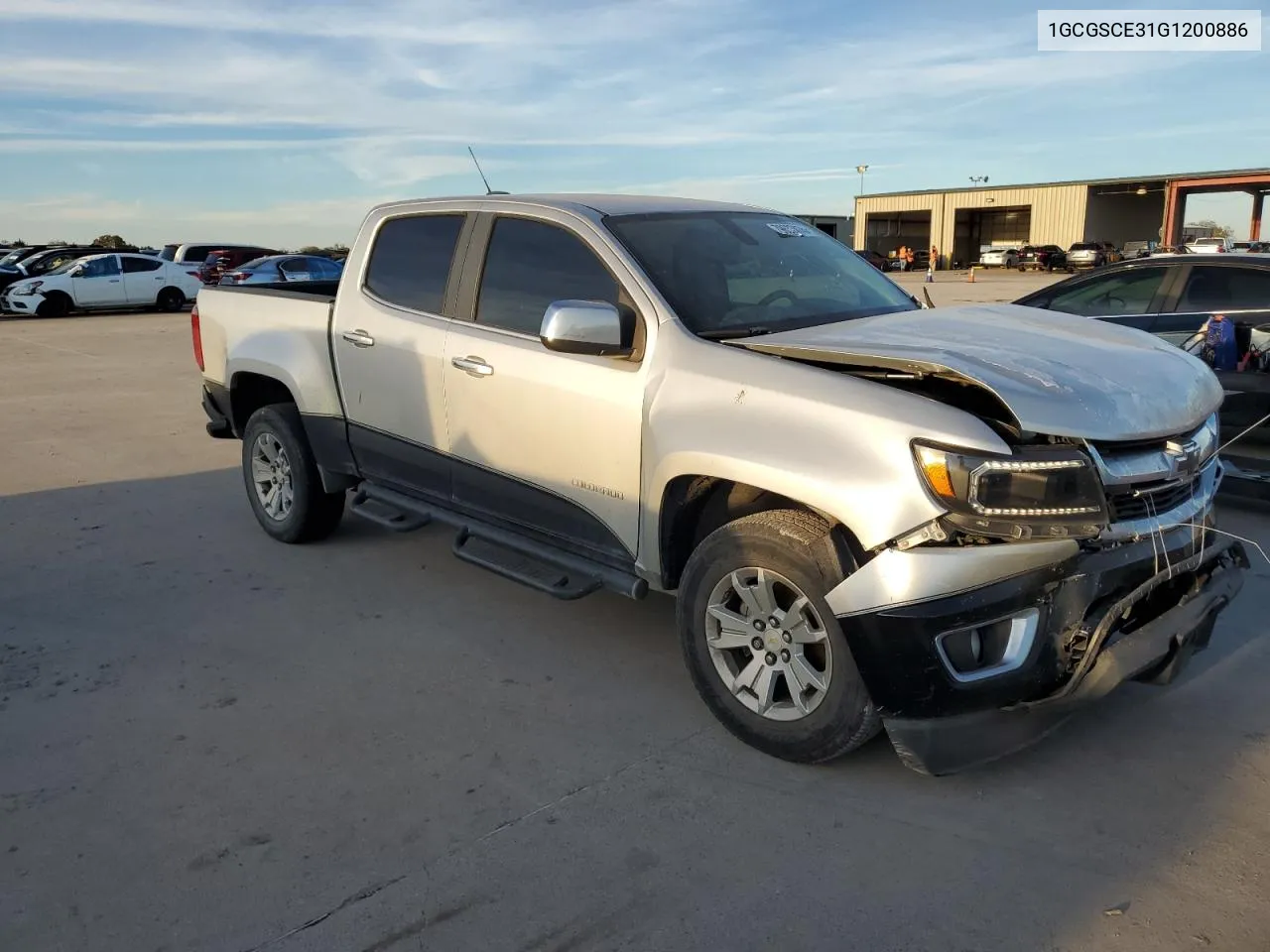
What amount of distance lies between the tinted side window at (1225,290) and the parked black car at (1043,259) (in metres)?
46.5

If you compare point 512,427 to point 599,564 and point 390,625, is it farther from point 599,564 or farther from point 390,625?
point 390,625

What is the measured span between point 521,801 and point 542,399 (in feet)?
5.33

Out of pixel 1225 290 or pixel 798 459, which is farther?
pixel 1225 290

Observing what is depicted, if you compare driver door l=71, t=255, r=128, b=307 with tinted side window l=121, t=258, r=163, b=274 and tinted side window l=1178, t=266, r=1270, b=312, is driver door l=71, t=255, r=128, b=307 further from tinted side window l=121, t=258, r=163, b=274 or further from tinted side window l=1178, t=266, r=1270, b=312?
tinted side window l=1178, t=266, r=1270, b=312

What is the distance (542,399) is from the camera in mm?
4230

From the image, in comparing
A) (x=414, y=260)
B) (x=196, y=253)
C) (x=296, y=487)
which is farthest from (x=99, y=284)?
(x=414, y=260)

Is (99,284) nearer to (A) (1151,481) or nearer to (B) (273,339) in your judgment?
(B) (273,339)

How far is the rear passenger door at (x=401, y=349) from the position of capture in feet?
15.9

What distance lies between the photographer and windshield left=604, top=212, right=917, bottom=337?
13.3 ft

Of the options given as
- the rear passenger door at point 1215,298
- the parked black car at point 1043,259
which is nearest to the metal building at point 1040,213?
the parked black car at point 1043,259

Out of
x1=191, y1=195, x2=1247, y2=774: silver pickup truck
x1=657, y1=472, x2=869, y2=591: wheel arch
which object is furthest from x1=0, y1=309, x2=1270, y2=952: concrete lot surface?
x1=657, y1=472, x2=869, y2=591: wheel arch

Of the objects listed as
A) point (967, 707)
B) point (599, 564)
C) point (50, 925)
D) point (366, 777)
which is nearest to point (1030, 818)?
point (967, 707)

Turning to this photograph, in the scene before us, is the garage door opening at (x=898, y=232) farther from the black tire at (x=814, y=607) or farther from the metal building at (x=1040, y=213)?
the black tire at (x=814, y=607)

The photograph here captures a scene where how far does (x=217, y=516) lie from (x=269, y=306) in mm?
1622
